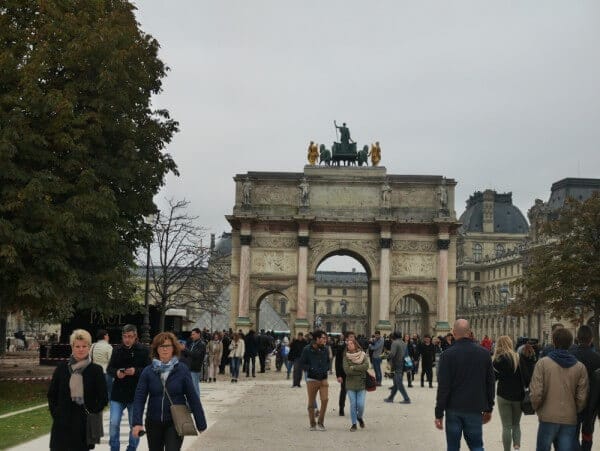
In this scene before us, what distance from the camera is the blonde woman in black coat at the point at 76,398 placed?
9.26 metres

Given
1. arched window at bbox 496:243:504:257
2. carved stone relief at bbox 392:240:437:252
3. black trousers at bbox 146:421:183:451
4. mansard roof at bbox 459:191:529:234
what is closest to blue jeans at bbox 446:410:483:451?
black trousers at bbox 146:421:183:451

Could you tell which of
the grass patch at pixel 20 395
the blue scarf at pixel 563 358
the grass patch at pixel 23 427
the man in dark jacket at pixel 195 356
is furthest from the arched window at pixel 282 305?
the blue scarf at pixel 563 358

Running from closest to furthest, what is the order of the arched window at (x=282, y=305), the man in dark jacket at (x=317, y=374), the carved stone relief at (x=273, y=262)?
the man in dark jacket at (x=317, y=374)
the carved stone relief at (x=273, y=262)
the arched window at (x=282, y=305)

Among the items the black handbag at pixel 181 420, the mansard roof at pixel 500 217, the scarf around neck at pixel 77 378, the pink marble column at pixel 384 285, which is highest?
the mansard roof at pixel 500 217

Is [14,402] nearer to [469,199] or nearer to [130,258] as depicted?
[130,258]

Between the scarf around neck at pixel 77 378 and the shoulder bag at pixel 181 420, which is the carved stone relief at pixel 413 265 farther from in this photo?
the scarf around neck at pixel 77 378

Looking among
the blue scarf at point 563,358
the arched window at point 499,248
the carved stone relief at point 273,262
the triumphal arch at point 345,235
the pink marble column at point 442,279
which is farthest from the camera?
the arched window at point 499,248

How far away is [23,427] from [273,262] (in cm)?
4350

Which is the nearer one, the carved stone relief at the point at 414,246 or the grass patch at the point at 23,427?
the grass patch at the point at 23,427

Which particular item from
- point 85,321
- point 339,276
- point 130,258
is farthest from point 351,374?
point 339,276

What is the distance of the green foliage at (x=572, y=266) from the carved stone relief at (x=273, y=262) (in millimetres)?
15924

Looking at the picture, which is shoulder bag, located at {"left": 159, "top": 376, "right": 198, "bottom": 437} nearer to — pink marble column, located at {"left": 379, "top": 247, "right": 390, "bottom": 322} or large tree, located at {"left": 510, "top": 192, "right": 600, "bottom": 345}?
large tree, located at {"left": 510, "top": 192, "right": 600, "bottom": 345}

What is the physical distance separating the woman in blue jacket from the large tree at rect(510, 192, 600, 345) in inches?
1581

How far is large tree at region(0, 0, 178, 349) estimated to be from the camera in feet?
77.4
